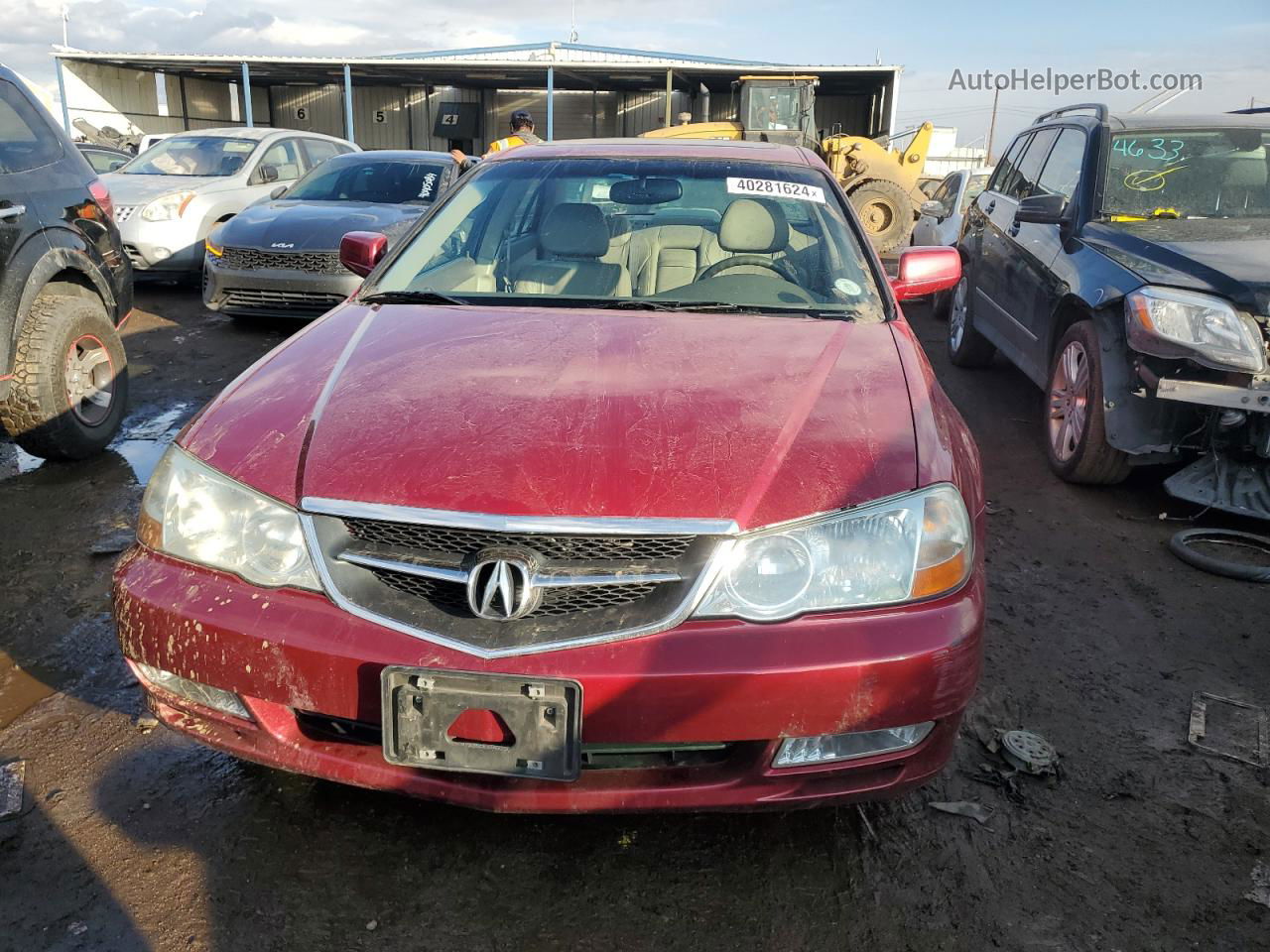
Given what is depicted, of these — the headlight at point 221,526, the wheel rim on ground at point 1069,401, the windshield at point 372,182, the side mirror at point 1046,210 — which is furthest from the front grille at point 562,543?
the windshield at point 372,182

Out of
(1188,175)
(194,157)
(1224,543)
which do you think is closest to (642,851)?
(1224,543)

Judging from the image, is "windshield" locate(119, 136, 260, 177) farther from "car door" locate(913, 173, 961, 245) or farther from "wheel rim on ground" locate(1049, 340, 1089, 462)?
"wheel rim on ground" locate(1049, 340, 1089, 462)

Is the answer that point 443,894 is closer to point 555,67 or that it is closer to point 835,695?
point 835,695

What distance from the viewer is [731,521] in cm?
177

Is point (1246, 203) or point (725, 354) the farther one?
point (1246, 203)

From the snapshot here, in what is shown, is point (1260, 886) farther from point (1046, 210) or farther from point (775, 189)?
point (1046, 210)

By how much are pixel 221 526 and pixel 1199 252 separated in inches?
156

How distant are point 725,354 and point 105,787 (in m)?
1.83

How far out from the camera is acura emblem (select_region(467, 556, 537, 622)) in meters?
1.73

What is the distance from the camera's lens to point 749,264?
3.09 m

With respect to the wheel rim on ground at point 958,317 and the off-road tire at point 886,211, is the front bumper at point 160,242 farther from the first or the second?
the off-road tire at point 886,211

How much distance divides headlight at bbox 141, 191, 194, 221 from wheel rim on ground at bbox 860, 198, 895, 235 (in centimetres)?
1003

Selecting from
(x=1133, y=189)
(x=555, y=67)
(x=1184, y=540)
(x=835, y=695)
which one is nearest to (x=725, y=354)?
(x=835, y=695)

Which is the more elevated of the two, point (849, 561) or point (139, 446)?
point (849, 561)
